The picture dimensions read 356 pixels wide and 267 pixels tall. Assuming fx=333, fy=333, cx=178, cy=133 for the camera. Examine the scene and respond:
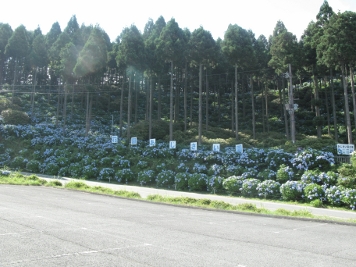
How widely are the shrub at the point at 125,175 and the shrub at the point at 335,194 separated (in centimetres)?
1464

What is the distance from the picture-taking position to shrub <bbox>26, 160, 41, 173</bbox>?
2950cm

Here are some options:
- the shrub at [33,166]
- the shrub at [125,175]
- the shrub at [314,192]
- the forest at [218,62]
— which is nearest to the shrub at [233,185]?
the shrub at [314,192]

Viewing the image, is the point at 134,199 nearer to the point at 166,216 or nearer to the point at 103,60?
the point at 166,216

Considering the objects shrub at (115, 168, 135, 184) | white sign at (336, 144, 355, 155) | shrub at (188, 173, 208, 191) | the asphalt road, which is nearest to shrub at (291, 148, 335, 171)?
white sign at (336, 144, 355, 155)

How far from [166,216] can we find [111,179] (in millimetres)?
16046

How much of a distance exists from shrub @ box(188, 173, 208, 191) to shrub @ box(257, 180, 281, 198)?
158 inches

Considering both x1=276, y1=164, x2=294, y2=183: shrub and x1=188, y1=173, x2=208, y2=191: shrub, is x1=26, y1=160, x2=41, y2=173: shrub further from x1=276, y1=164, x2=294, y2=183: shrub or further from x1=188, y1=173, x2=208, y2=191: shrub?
x1=276, y1=164, x2=294, y2=183: shrub

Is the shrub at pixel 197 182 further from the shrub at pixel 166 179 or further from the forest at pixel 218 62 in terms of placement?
the forest at pixel 218 62

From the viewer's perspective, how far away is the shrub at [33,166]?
29.5m

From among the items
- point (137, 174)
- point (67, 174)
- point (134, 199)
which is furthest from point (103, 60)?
point (134, 199)

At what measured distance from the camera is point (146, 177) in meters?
24.4

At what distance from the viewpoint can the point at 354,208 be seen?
14.3 metres

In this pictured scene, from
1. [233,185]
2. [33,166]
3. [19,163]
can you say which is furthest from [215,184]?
[19,163]

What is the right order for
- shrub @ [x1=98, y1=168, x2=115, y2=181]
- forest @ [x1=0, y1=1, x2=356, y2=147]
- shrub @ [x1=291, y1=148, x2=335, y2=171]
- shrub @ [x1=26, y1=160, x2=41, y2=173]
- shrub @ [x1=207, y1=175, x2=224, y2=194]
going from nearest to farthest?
1. shrub @ [x1=291, y1=148, x2=335, y2=171]
2. shrub @ [x1=207, y1=175, x2=224, y2=194]
3. shrub @ [x1=98, y1=168, x2=115, y2=181]
4. forest @ [x1=0, y1=1, x2=356, y2=147]
5. shrub @ [x1=26, y1=160, x2=41, y2=173]
